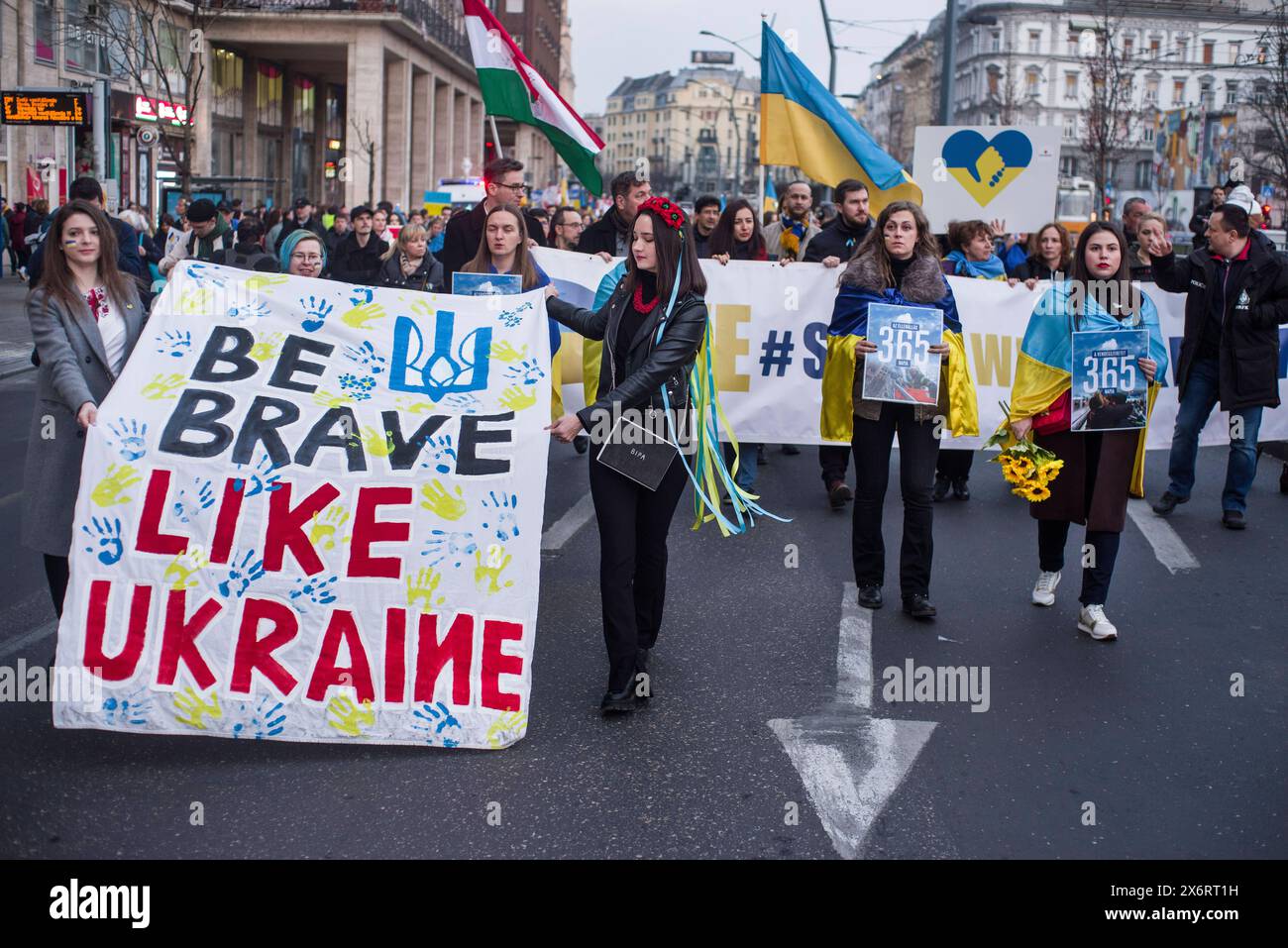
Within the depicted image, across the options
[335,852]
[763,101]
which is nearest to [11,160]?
[763,101]

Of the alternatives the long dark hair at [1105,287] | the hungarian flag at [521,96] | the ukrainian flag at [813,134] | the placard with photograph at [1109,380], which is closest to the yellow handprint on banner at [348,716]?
the placard with photograph at [1109,380]

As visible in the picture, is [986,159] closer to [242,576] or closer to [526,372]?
[526,372]

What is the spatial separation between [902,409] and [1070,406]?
77 centimetres

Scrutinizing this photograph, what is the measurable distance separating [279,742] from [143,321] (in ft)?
5.98

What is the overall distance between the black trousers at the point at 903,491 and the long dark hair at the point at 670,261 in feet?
5.55

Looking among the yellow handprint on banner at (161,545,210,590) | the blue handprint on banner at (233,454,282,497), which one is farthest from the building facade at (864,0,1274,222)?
the yellow handprint on banner at (161,545,210,590)

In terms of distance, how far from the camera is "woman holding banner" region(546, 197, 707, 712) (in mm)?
5262

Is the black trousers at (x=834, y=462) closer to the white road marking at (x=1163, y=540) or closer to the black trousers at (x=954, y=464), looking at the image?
the black trousers at (x=954, y=464)

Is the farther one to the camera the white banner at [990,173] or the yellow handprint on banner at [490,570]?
the white banner at [990,173]

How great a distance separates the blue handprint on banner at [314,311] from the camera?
538 centimetres

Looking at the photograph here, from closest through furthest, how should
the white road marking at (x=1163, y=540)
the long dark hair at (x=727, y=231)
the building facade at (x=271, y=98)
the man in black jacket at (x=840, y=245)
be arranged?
the white road marking at (x=1163, y=540)
the man in black jacket at (x=840, y=245)
the long dark hair at (x=727, y=231)
the building facade at (x=271, y=98)

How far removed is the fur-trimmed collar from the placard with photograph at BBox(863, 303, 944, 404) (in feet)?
0.20

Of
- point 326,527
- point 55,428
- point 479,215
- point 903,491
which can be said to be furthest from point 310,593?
point 479,215

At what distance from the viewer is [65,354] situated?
17.0 feet
